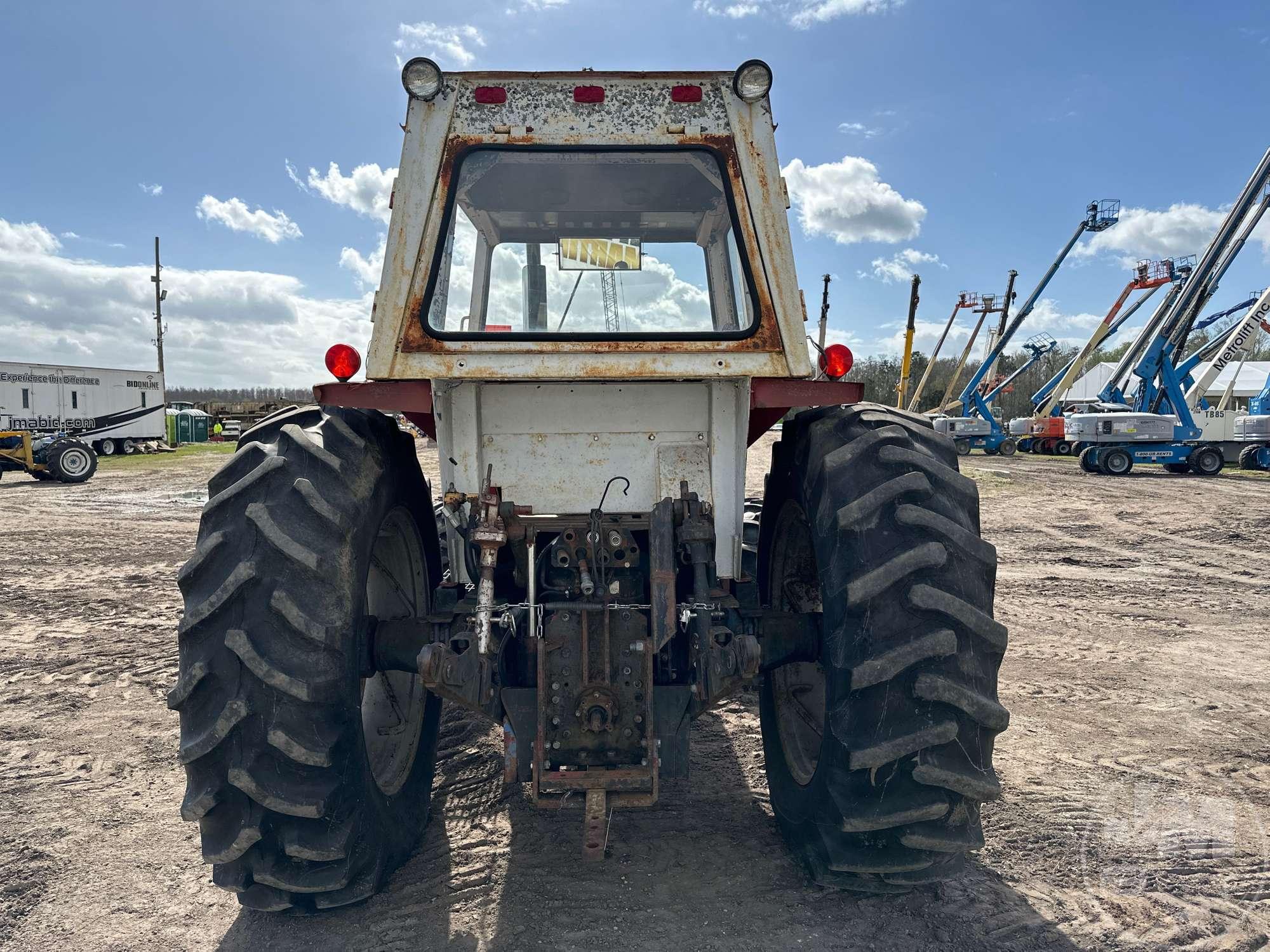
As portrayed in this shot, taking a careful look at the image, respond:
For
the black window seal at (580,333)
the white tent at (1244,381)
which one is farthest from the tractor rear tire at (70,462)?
the white tent at (1244,381)

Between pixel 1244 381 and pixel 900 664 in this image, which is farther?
pixel 1244 381

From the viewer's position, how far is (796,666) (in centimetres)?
356

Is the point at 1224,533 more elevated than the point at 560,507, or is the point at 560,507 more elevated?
the point at 560,507

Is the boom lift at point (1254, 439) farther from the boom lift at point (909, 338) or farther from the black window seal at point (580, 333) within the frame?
the black window seal at point (580, 333)

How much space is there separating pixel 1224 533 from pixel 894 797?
11228mm

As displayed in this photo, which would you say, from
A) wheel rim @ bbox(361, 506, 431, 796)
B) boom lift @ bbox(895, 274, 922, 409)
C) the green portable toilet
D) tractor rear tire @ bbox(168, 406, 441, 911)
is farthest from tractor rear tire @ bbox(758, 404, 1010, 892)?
the green portable toilet

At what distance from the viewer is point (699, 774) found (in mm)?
3822

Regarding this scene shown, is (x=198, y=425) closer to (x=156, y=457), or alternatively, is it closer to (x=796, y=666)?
(x=156, y=457)

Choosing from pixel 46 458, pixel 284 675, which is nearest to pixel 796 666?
pixel 284 675

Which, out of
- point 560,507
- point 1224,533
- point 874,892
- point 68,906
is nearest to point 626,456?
point 560,507

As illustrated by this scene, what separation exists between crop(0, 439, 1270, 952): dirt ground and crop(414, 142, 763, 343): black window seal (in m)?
1.87

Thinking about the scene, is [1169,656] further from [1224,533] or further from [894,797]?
[1224,533]

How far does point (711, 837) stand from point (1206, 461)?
2152cm

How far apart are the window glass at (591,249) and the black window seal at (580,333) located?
0.06ft
